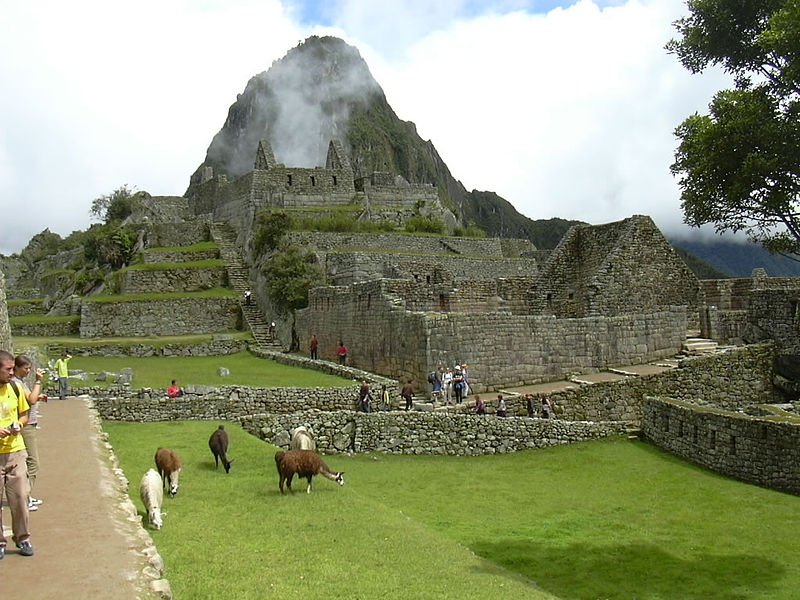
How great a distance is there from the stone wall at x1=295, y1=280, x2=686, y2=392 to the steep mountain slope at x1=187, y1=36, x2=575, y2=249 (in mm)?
79458

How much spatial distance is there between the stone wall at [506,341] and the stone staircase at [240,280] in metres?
10.5

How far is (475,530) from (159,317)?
1039 inches

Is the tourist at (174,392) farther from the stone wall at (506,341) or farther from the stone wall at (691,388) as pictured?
the stone wall at (691,388)

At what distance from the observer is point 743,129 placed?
10.1 m

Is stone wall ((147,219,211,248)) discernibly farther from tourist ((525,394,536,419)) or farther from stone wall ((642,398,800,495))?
stone wall ((642,398,800,495))

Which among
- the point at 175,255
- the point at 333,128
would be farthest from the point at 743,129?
the point at 333,128

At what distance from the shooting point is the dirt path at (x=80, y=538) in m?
5.73

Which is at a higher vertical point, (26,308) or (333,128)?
(333,128)

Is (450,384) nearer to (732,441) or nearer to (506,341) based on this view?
(506,341)

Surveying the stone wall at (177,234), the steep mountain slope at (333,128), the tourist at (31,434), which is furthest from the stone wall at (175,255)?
the steep mountain slope at (333,128)

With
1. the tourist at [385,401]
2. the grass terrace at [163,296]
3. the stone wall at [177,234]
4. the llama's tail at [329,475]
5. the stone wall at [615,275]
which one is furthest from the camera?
the stone wall at [177,234]

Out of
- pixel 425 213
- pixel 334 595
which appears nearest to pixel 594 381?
pixel 334 595

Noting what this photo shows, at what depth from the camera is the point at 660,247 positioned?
75.9 ft

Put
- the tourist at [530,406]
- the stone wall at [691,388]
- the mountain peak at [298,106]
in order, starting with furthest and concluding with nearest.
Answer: the mountain peak at [298,106], the stone wall at [691,388], the tourist at [530,406]
